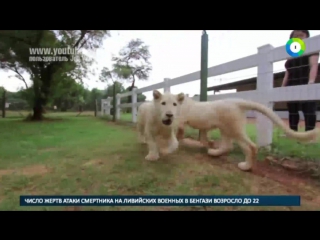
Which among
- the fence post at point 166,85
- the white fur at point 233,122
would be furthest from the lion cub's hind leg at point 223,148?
the fence post at point 166,85

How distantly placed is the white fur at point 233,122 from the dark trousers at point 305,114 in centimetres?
8

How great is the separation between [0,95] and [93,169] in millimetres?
804

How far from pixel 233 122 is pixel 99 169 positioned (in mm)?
847

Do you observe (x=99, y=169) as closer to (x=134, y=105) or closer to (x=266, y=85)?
(x=266, y=85)

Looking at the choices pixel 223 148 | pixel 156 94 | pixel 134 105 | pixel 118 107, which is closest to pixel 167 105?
pixel 156 94

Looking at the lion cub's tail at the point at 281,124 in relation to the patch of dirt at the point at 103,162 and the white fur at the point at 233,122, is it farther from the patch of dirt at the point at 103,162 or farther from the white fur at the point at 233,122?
the patch of dirt at the point at 103,162

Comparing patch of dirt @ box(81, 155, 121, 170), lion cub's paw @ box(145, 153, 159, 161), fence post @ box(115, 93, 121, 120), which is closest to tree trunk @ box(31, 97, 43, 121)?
patch of dirt @ box(81, 155, 121, 170)

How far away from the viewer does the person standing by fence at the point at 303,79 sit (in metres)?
1.52

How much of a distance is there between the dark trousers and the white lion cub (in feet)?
2.29

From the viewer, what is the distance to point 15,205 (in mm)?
1218

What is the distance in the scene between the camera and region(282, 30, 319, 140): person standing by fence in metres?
1.52

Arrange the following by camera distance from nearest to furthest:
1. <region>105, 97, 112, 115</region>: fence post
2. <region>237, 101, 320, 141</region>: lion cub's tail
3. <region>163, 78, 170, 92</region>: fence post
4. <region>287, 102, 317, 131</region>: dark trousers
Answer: <region>237, 101, 320, 141</region>: lion cub's tail → <region>287, 102, 317, 131</region>: dark trousers → <region>163, 78, 170, 92</region>: fence post → <region>105, 97, 112, 115</region>: fence post

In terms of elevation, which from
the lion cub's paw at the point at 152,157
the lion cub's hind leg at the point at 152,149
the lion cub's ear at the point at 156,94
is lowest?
the lion cub's paw at the point at 152,157

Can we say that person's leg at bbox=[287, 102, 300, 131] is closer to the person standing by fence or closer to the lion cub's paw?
the person standing by fence
